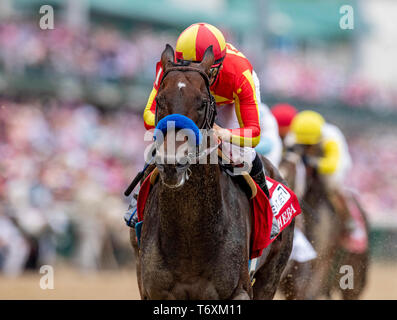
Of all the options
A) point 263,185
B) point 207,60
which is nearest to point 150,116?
point 207,60

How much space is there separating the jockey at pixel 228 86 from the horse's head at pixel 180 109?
0.42 feet

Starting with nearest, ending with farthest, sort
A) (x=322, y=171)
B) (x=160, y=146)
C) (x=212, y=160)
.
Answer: (x=160, y=146), (x=212, y=160), (x=322, y=171)

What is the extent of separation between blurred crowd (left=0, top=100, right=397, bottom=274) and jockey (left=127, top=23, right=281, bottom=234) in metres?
6.28

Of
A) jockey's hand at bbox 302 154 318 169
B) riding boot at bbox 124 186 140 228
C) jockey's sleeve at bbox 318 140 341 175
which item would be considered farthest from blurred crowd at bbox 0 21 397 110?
riding boot at bbox 124 186 140 228

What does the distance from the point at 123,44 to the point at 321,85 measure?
266 inches

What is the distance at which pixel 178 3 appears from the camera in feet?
84.8

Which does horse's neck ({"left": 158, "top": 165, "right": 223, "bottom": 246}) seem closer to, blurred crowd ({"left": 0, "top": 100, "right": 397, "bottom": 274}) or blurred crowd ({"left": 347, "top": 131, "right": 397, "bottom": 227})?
blurred crowd ({"left": 0, "top": 100, "right": 397, "bottom": 274})

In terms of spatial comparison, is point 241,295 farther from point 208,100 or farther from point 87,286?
point 87,286

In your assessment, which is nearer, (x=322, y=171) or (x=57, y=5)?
(x=322, y=171)

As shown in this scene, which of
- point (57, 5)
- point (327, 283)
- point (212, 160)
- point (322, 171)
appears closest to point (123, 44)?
point (57, 5)

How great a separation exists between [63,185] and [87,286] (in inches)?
74.0

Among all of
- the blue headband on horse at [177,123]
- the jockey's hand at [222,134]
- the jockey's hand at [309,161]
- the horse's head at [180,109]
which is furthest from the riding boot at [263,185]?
the jockey's hand at [309,161]

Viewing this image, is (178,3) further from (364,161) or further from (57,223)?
(57,223)

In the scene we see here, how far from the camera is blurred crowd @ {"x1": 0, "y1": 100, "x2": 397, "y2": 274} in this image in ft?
33.5
